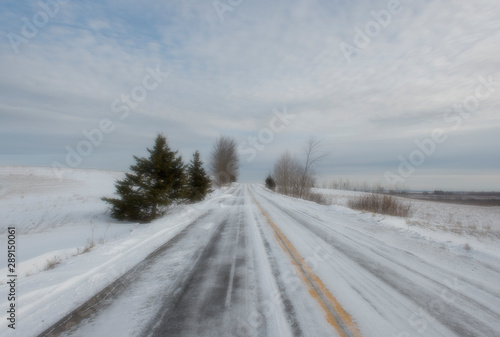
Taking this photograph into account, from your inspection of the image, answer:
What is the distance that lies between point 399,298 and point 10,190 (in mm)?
32926

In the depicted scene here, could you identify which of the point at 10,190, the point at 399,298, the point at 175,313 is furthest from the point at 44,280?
the point at 10,190

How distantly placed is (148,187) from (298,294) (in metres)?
10.1

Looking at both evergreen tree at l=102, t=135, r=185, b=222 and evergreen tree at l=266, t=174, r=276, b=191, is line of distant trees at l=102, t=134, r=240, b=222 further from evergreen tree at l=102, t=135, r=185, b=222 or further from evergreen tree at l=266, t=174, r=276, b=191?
evergreen tree at l=266, t=174, r=276, b=191

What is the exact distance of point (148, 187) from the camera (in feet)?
39.3

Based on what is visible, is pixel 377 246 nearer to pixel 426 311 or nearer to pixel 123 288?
pixel 426 311

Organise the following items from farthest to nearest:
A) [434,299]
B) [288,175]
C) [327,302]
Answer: [288,175]
[434,299]
[327,302]

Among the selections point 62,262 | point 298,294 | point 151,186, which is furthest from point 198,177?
point 298,294

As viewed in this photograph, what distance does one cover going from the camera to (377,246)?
6.61m

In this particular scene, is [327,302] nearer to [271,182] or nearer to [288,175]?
[288,175]

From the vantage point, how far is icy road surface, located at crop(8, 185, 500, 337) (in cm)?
287

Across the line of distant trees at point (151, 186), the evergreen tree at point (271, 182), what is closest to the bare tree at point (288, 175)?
the evergreen tree at point (271, 182)

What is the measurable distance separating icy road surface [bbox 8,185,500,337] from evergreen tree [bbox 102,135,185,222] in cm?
604

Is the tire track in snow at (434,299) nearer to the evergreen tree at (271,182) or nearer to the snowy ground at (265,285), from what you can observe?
the snowy ground at (265,285)

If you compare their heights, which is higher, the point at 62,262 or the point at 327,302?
the point at 327,302
